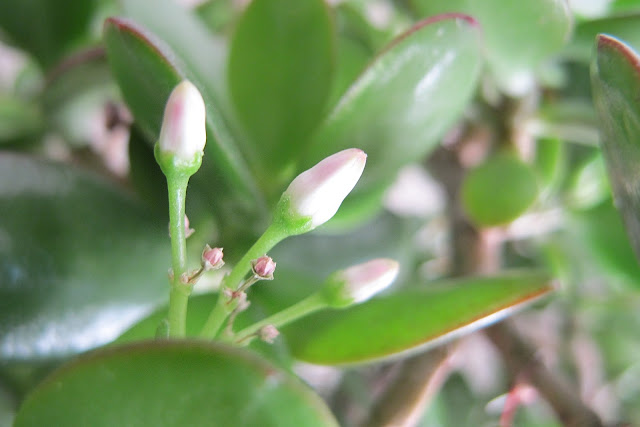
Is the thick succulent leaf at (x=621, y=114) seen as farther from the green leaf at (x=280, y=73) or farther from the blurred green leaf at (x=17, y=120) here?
the blurred green leaf at (x=17, y=120)

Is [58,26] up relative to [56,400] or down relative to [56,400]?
up

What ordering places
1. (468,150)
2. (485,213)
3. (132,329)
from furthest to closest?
1. (468,150)
2. (485,213)
3. (132,329)

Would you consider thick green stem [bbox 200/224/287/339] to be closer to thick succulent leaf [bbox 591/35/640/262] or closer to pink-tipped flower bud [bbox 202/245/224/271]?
pink-tipped flower bud [bbox 202/245/224/271]

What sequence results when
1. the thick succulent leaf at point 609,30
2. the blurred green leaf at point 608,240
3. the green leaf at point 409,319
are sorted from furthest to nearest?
1. the blurred green leaf at point 608,240
2. the thick succulent leaf at point 609,30
3. the green leaf at point 409,319

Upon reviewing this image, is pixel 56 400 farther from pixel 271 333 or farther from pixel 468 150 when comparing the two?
pixel 468 150

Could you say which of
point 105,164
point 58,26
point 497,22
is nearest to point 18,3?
point 58,26

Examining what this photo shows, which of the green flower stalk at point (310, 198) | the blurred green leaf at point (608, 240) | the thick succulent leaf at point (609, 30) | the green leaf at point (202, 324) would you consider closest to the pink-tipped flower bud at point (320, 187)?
the green flower stalk at point (310, 198)

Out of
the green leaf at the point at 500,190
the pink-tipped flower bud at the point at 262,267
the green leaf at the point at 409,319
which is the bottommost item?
the green leaf at the point at 500,190
